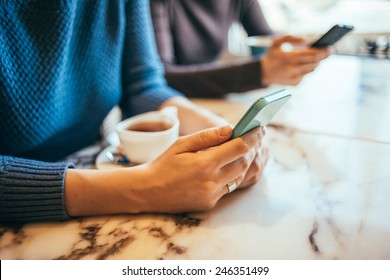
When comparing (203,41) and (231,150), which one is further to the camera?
(203,41)

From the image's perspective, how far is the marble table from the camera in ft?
1.31

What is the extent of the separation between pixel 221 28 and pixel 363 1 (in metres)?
0.46

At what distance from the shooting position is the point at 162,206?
454mm

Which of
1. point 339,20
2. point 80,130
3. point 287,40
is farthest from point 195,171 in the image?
point 339,20

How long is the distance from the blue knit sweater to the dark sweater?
0.21 meters

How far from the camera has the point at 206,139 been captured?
0.44 metres

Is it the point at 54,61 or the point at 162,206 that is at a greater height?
the point at 54,61

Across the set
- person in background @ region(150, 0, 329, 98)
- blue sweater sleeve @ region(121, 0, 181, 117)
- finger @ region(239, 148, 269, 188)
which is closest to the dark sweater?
person in background @ region(150, 0, 329, 98)

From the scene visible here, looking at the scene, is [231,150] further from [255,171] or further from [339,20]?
[339,20]

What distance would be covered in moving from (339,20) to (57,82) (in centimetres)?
80

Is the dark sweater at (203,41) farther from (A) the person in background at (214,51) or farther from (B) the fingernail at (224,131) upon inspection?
(B) the fingernail at (224,131)

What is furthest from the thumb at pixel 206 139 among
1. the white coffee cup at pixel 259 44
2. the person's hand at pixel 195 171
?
the white coffee cup at pixel 259 44

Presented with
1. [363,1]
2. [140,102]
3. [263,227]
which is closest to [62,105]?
[140,102]
